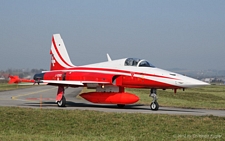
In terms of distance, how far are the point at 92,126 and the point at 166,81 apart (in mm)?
7961

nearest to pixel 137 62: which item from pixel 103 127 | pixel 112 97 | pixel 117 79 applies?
pixel 117 79

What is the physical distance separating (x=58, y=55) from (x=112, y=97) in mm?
6519

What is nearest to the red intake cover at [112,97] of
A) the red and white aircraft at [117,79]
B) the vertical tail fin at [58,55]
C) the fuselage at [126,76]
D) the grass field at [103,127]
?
the red and white aircraft at [117,79]

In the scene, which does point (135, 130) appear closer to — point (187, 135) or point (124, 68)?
point (187, 135)

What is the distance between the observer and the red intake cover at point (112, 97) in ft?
72.9

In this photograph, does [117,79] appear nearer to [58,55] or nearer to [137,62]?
[137,62]

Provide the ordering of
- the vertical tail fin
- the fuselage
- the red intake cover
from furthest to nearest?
the vertical tail fin < the red intake cover < the fuselage

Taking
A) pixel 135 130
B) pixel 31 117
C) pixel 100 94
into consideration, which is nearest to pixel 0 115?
pixel 31 117

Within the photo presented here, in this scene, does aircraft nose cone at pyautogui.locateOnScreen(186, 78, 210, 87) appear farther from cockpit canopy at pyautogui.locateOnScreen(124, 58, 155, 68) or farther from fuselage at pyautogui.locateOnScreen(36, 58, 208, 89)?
cockpit canopy at pyautogui.locateOnScreen(124, 58, 155, 68)

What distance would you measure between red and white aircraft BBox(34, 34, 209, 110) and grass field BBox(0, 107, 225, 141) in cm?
483

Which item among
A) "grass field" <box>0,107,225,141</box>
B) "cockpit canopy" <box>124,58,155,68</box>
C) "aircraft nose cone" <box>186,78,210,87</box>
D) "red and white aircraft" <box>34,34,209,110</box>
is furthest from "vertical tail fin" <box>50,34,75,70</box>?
"grass field" <box>0,107,225,141</box>

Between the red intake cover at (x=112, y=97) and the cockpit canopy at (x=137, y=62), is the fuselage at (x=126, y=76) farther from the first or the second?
the red intake cover at (x=112, y=97)

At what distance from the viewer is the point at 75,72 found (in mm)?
24844

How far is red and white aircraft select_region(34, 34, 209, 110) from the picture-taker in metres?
21.3
